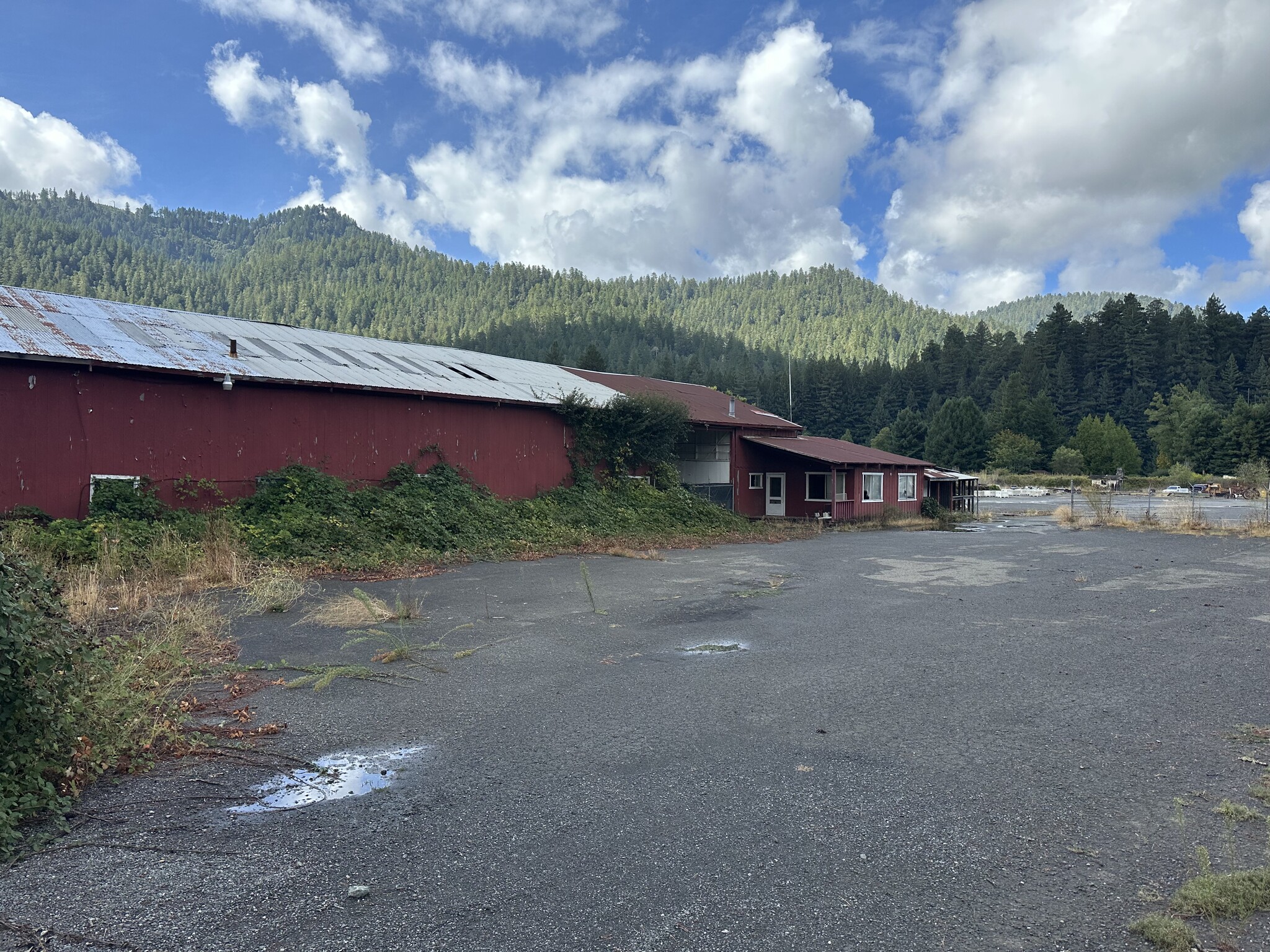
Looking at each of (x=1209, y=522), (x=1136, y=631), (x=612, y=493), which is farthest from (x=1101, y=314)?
(x=1136, y=631)

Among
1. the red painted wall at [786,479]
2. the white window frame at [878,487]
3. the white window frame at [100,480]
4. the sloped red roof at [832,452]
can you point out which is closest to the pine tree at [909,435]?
the sloped red roof at [832,452]

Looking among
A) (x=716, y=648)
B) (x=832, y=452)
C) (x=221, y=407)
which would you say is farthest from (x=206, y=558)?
(x=832, y=452)

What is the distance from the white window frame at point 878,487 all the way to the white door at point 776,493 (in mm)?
3099

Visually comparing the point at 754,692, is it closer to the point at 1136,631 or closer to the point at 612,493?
the point at 1136,631

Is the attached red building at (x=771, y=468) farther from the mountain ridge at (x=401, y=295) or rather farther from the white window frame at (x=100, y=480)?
the mountain ridge at (x=401, y=295)

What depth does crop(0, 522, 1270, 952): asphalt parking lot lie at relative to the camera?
117 inches

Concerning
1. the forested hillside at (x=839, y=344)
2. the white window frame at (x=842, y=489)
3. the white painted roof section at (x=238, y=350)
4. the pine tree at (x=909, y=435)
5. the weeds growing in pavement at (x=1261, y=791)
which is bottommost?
the weeds growing in pavement at (x=1261, y=791)

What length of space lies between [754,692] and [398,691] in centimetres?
296

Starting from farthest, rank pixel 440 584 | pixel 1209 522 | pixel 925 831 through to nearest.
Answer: pixel 1209 522 → pixel 440 584 → pixel 925 831

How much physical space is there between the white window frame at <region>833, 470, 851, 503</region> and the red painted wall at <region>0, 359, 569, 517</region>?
46.1 ft

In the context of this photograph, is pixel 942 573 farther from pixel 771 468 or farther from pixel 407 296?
pixel 407 296

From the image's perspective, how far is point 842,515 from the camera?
29641 millimetres

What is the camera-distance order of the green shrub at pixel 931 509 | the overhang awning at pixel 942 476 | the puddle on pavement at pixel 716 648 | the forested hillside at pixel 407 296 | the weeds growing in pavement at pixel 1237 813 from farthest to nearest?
the forested hillside at pixel 407 296
the overhang awning at pixel 942 476
the green shrub at pixel 931 509
the puddle on pavement at pixel 716 648
the weeds growing in pavement at pixel 1237 813

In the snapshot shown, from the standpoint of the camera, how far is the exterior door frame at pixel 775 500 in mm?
30281
